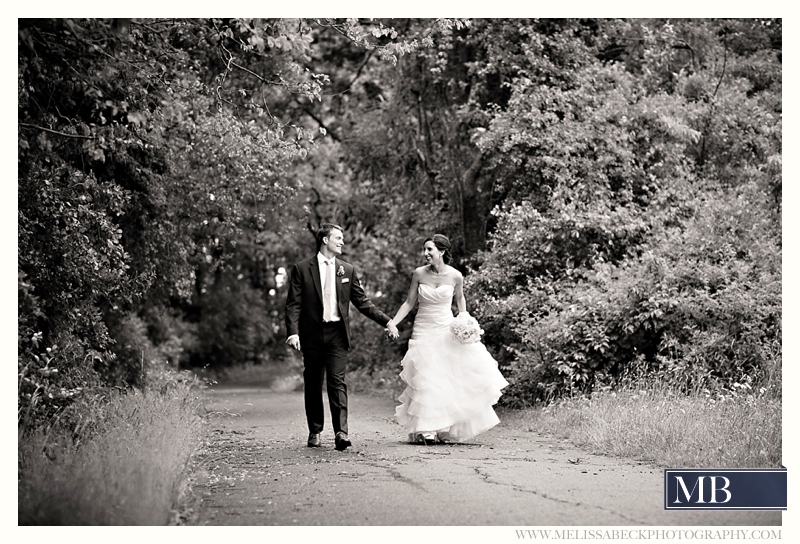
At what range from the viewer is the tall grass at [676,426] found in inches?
327

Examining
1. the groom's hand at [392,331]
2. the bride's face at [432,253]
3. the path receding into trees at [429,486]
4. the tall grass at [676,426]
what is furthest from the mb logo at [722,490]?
the bride's face at [432,253]

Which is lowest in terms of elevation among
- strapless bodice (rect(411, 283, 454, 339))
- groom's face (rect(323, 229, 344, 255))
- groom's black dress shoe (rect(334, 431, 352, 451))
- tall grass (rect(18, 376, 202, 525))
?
groom's black dress shoe (rect(334, 431, 352, 451))

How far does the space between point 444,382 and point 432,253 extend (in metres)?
1.52

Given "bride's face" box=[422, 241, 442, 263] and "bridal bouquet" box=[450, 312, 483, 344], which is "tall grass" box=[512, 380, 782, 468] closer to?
"bridal bouquet" box=[450, 312, 483, 344]

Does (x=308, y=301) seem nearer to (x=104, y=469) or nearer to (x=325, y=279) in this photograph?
(x=325, y=279)

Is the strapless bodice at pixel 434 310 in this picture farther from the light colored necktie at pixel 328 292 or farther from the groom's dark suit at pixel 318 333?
the light colored necktie at pixel 328 292

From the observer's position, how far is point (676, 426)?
9.35 metres

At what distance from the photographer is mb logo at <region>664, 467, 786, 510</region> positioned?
6301 mm

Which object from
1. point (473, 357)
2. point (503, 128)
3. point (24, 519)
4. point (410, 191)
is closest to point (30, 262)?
point (24, 519)

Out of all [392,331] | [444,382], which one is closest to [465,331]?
[444,382]

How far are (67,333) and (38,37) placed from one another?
403 centimetres

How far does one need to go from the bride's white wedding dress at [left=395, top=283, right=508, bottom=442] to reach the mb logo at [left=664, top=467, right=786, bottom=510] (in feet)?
13.2

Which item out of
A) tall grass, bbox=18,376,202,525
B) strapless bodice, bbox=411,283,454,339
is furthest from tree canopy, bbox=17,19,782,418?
strapless bodice, bbox=411,283,454,339

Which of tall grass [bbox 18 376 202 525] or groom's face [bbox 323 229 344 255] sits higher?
groom's face [bbox 323 229 344 255]
